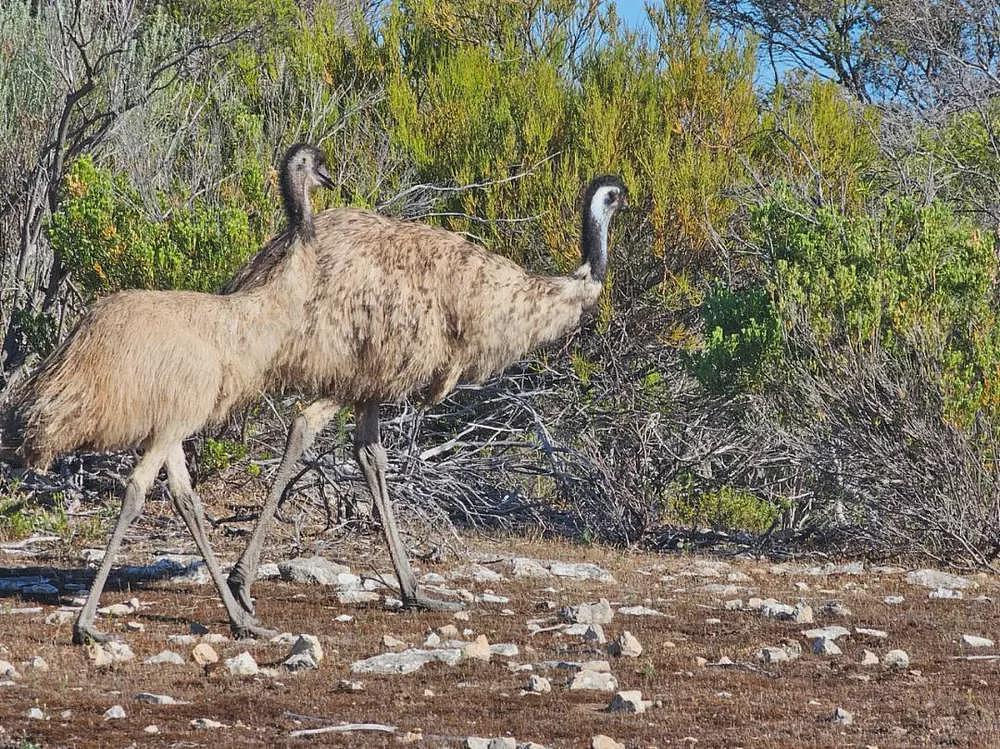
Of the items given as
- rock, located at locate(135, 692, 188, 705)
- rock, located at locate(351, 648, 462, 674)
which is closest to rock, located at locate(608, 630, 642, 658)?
rock, located at locate(351, 648, 462, 674)

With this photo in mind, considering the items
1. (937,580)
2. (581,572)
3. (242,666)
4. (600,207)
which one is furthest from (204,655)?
(937,580)

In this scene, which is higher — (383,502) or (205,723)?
(383,502)

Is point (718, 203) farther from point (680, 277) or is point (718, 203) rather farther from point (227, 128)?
point (227, 128)

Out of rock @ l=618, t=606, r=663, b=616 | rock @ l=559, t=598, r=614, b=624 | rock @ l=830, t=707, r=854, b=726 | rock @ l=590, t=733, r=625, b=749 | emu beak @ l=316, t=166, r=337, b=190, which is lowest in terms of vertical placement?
rock @ l=618, t=606, r=663, b=616

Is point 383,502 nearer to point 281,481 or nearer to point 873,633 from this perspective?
point 281,481

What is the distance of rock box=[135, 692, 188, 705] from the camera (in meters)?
5.18

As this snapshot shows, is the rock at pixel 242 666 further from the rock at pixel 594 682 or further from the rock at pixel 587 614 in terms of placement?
the rock at pixel 587 614

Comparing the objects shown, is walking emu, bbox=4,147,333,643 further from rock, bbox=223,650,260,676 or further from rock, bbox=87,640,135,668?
rock, bbox=223,650,260,676

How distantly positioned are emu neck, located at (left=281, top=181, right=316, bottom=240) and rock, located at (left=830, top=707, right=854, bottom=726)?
3250 mm

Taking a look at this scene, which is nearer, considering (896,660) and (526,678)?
(526,678)

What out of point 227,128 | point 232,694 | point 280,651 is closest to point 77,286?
point 227,128

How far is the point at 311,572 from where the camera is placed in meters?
8.13

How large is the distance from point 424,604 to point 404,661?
4.75ft

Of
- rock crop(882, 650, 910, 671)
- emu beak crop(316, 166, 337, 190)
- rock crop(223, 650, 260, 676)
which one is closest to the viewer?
rock crop(223, 650, 260, 676)
